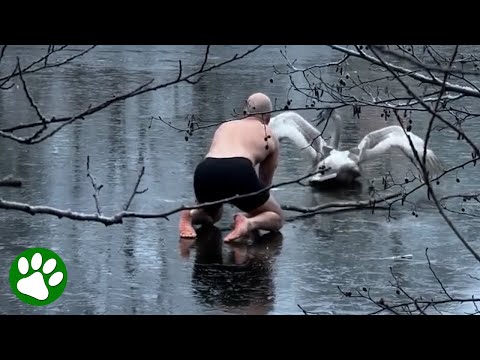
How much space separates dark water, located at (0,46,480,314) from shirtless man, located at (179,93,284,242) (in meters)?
0.17

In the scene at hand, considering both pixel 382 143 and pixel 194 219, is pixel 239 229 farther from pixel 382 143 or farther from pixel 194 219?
pixel 382 143

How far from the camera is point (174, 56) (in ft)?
66.6

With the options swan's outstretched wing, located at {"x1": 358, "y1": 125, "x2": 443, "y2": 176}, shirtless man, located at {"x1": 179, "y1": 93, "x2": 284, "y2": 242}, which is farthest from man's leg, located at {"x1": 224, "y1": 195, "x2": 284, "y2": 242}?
swan's outstretched wing, located at {"x1": 358, "y1": 125, "x2": 443, "y2": 176}

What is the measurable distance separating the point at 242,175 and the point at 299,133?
2.16 meters

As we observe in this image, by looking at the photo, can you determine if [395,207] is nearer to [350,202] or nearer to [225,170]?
[350,202]

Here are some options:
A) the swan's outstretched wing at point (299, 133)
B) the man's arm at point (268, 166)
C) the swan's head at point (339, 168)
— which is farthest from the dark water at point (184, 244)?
the man's arm at point (268, 166)

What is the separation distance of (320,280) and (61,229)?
2.30 m

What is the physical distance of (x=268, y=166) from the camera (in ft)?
28.1

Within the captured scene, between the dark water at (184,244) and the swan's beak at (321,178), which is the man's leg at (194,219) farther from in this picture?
the swan's beak at (321,178)

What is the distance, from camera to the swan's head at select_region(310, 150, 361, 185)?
9.93 m

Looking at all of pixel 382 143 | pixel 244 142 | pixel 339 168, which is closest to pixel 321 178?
pixel 339 168

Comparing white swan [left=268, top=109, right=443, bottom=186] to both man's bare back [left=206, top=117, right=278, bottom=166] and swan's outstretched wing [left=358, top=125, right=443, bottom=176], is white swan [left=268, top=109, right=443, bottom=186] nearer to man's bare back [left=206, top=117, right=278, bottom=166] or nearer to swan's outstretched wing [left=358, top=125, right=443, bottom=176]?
→ swan's outstretched wing [left=358, top=125, right=443, bottom=176]

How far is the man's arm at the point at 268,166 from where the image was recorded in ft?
27.9

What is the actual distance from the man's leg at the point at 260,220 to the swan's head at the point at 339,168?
1571 millimetres
